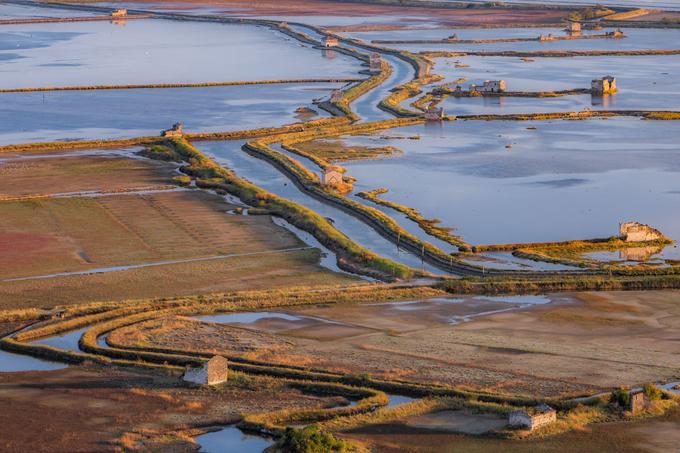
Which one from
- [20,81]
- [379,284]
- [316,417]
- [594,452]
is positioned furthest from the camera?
[20,81]

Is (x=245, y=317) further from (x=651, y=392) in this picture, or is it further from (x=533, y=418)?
(x=651, y=392)

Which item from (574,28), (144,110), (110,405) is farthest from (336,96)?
(110,405)

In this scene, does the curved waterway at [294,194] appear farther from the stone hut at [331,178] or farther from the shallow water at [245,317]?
the shallow water at [245,317]

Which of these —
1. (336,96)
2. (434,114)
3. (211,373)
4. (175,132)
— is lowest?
(211,373)

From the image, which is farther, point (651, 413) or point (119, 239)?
point (119, 239)

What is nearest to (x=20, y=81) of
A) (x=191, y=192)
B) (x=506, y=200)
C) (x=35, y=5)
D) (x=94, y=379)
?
(x=191, y=192)

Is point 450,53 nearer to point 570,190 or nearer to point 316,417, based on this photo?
point 570,190

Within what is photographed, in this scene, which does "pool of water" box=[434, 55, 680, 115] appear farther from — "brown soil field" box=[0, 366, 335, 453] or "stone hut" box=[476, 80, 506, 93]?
"brown soil field" box=[0, 366, 335, 453]
